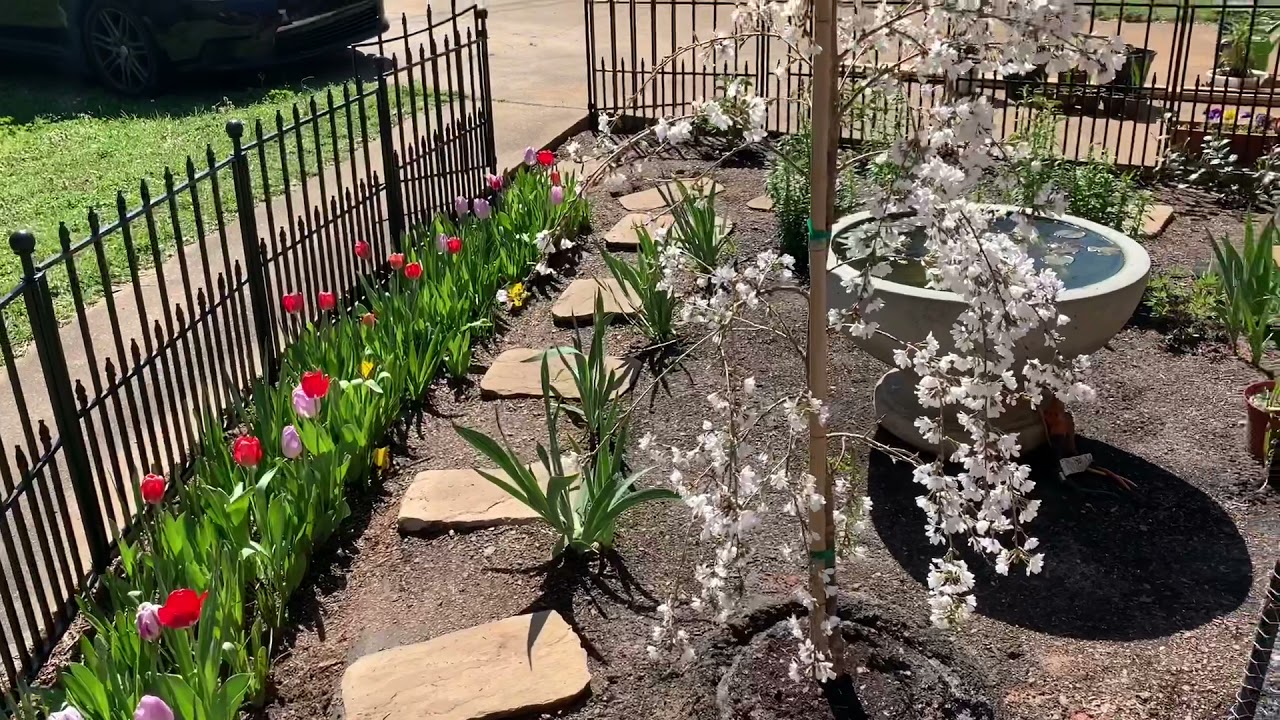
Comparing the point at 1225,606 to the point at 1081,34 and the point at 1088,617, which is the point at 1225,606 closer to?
the point at 1088,617

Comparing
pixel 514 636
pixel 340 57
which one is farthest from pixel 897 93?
pixel 340 57

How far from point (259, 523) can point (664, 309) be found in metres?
2.11

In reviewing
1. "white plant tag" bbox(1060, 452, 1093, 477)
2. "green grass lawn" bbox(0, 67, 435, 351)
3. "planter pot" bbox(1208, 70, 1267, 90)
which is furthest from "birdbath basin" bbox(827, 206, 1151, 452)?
"planter pot" bbox(1208, 70, 1267, 90)

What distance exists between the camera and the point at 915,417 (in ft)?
12.6

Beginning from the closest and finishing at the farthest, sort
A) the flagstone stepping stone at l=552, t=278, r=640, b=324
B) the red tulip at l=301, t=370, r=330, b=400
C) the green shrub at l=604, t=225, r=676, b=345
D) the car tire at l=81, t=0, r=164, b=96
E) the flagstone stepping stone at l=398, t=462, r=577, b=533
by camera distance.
→ the red tulip at l=301, t=370, r=330, b=400 < the flagstone stepping stone at l=398, t=462, r=577, b=533 < the green shrub at l=604, t=225, r=676, b=345 < the flagstone stepping stone at l=552, t=278, r=640, b=324 < the car tire at l=81, t=0, r=164, b=96

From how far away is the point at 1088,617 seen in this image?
304cm

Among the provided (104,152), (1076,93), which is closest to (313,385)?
(104,152)

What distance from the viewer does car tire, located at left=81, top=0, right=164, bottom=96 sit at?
9078 mm

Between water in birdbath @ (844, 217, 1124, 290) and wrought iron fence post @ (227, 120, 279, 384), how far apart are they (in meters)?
2.41

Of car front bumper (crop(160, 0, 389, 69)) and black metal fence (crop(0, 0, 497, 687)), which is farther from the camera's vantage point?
car front bumper (crop(160, 0, 389, 69))

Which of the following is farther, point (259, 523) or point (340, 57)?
point (340, 57)

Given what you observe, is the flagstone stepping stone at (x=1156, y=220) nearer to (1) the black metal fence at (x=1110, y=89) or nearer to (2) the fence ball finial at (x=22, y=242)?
(1) the black metal fence at (x=1110, y=89)

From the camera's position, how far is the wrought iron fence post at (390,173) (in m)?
4.85

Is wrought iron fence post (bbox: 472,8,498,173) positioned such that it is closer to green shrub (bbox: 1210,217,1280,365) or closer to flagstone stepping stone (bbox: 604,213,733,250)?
flagstone stepping stone (bbox: 604,213,733,250)
